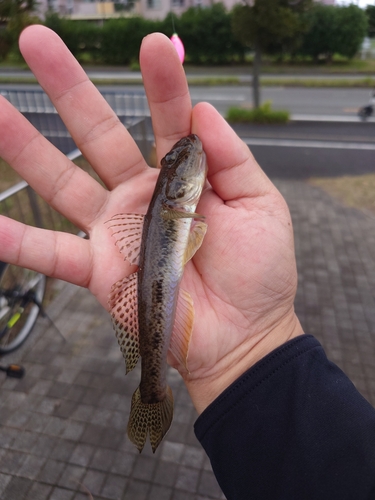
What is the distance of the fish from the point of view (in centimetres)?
276

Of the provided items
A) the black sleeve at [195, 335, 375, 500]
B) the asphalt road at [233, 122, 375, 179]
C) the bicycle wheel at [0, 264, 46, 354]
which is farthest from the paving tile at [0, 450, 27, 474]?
the asphalt road at [233, 122, 375, 179]

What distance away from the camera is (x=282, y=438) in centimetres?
244

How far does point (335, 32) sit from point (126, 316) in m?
42.4

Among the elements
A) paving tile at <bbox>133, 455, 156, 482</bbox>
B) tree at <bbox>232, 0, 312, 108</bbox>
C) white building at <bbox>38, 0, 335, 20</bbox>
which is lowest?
paving tile at <bbox>133, 455, 156, 482</bbox>

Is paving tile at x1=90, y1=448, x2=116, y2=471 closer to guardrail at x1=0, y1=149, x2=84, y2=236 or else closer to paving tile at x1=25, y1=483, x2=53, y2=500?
paving tile at x1=25, y1=483, x2=53, y2=500

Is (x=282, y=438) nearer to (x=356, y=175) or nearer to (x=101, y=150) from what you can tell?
(x=101, y=150)

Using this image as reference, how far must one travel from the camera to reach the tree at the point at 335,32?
35.2 meters

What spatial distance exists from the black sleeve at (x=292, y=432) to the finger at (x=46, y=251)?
1.50m

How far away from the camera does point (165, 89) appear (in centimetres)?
304

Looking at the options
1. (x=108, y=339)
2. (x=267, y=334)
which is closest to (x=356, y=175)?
(x=108, y=339)

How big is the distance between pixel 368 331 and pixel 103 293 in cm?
516

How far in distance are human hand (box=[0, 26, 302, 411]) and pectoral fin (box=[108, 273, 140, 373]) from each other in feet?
0.77

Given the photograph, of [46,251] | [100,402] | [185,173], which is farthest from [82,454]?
[185,173]

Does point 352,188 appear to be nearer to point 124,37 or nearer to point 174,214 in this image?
point 174,214
